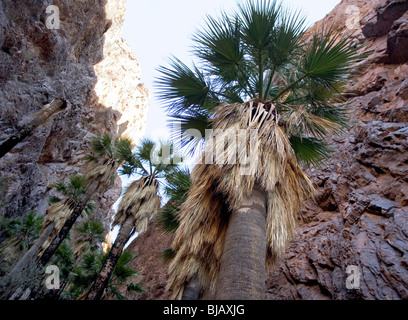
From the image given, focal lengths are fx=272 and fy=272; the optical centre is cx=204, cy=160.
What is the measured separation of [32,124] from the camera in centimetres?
702

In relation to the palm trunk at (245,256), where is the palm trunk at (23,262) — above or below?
above

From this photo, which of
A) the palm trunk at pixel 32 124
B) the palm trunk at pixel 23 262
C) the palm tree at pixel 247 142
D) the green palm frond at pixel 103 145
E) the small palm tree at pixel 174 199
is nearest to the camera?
the palm tree at pixel 247 142

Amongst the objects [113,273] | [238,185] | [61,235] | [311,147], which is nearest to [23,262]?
[61,235]

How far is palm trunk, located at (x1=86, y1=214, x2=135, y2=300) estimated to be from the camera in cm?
752

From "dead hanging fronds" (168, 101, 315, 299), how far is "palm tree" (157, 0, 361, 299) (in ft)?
0.05

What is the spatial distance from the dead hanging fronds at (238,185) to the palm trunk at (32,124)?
5079 mm

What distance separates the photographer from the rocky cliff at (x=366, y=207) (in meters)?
5.62

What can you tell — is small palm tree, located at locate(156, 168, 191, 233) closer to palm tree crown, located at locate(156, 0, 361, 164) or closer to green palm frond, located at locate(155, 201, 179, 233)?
green palm frond, located at locate(155, 201, 179, 233)

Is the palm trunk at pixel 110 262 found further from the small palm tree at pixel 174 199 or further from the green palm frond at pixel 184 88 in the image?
the green palm frond at pixel 184 88

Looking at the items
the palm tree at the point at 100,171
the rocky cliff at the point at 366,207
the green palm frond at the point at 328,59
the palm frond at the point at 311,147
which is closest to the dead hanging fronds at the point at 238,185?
the palm frond at the point at 311,147

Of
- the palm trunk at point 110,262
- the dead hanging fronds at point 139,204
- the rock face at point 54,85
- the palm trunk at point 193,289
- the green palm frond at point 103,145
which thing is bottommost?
the palm trunk at point 193,289

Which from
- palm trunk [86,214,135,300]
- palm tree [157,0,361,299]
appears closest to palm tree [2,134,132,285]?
palm trunk [86,214,135,300]
